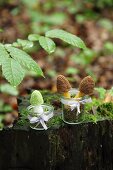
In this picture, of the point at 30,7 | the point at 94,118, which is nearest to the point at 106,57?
the point at 30,7

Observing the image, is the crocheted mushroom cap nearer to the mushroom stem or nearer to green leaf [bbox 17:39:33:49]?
the mushroom stem

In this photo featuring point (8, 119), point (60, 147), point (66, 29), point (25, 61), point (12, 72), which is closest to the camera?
point (12, 72)

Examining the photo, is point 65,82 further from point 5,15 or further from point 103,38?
point 5,15

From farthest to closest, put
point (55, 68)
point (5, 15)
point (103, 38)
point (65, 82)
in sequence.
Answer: point (5, 15) < point (103, 38) < point (55, 68) < point (65, 82)

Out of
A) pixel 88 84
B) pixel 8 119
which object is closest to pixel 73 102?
pixel 88 84

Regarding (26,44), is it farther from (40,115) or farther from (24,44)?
(40,115)
